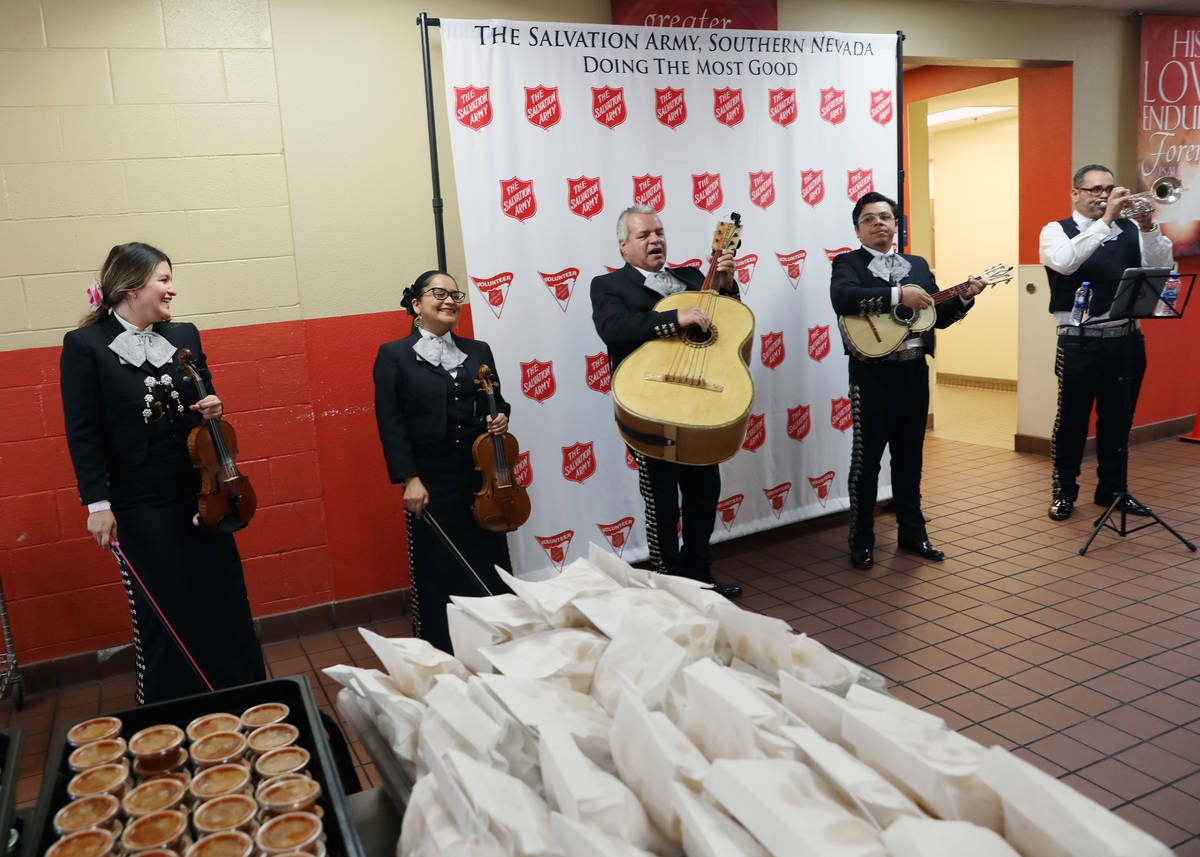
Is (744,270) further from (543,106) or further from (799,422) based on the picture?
(543,106)

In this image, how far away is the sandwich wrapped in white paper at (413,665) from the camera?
62.2 inches

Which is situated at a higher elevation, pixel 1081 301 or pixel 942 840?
pixel 1081 301

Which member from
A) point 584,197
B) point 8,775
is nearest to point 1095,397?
point 584,197

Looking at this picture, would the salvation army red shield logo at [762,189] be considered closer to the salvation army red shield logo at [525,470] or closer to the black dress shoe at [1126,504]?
the salvation army red shield logo at [525,470]

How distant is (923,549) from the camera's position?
4918 millimetres

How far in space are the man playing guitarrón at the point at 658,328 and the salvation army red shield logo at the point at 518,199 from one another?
0.43 meters

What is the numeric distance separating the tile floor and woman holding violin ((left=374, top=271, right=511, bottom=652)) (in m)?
0.58

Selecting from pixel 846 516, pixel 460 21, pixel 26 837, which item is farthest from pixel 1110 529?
pixel 26 837

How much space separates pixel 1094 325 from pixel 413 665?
4.72 meters

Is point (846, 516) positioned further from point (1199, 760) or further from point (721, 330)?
point (1199, 760)

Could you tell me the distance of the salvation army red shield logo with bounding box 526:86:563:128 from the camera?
4.45 m

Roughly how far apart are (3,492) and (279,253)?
57.7 inches

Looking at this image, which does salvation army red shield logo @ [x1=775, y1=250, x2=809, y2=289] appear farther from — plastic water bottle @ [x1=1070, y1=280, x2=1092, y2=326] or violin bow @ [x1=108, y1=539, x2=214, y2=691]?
violin bow @ [x1=108, y1=539, x2=214, y2=691]

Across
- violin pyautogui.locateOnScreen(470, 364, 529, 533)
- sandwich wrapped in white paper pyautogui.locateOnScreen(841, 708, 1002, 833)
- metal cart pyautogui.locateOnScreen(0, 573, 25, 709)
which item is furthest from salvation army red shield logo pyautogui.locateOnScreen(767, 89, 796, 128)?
sandwich wrapped in white paper pyautogui.locateOnScreen(841, 708, 1002, 833)
